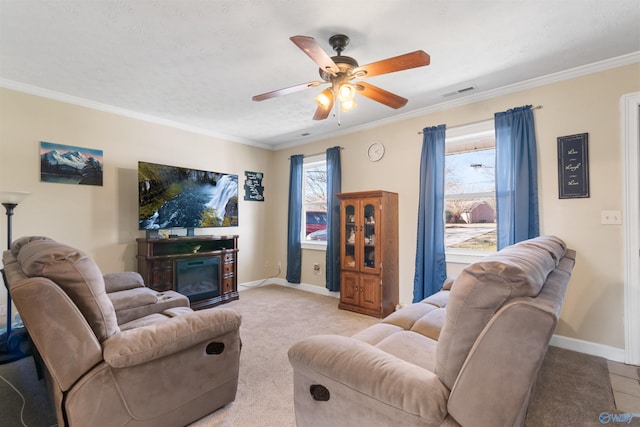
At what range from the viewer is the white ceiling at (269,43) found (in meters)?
1.94

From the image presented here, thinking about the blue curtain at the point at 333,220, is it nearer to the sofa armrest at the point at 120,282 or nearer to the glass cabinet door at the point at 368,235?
the glass cabinet door at the point at 368,235

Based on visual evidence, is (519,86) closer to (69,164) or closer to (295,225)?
(295,225)

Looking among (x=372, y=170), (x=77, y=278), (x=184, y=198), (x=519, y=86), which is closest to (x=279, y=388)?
(x=77, y=278)

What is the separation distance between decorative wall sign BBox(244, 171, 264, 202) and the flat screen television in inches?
17.9

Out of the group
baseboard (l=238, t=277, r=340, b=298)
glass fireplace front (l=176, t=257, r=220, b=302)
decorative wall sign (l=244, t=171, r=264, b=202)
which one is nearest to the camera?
glass fireplace front (l=176, t=257, r=220, b=302)

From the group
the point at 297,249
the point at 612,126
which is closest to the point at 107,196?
the point at 297,249

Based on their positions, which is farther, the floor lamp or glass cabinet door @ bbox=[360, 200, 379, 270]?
glass cabinet door @ bbox=[360, 200, 379, 270]

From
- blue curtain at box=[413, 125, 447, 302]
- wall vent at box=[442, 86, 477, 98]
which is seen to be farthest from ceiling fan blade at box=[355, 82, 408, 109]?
blue curtain at box=[413, 125, 447, 302]

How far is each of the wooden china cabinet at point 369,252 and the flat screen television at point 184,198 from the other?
1788mm

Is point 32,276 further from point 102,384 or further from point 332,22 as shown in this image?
point 332,22

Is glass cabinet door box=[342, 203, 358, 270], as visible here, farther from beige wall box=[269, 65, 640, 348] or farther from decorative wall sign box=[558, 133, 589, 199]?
decorative wall sign box=[558, 133, 589, 199]

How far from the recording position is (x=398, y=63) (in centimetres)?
187

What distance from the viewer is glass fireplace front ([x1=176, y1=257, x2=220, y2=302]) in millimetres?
3836

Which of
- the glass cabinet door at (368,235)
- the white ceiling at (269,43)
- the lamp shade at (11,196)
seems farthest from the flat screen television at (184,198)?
the glass cabinet door at (368,235)
